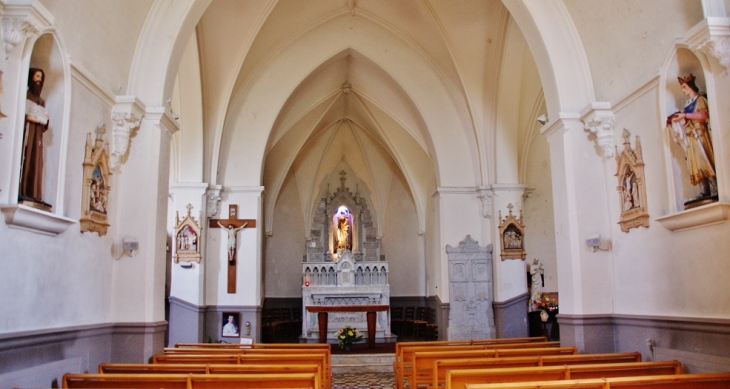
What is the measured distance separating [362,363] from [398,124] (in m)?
6.21

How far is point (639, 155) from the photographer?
249 inches

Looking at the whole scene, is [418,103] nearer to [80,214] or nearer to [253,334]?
[253,334]

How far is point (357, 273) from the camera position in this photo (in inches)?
644

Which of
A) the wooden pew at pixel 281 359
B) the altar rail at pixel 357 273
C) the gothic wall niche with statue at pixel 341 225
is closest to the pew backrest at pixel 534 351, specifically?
the wooden pew at pixel 281 359

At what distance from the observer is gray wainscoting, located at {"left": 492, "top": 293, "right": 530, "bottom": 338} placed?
38.4 feet

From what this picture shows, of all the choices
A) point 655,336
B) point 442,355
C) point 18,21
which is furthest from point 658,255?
point 18,21

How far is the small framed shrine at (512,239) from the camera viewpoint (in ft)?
38.8

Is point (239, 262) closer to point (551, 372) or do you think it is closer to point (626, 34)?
point (626, 34)

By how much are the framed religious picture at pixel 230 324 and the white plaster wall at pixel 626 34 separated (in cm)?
780

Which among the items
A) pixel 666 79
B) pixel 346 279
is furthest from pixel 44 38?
pixel 346 279

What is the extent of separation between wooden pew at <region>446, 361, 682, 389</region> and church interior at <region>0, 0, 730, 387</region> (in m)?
0.58

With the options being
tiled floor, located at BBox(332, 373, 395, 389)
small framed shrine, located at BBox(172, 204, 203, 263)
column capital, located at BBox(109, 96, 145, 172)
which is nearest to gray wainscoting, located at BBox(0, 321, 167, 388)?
column capital, located at BBox(109, 96, 145, 172)

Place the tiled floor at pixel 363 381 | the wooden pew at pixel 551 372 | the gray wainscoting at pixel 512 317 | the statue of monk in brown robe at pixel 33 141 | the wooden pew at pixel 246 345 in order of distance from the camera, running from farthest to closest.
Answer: the gray wainscoting at pixel 512 317 < the tiled floor at pixel 363 381 < the wooden pew at pixel 246 345 < the statue of monk in brown robe at pixel 33 141 < the wooden pew at pixel 551 372

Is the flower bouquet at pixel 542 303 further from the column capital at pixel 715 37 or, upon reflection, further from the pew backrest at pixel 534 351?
the column capital at pixel 715 37
